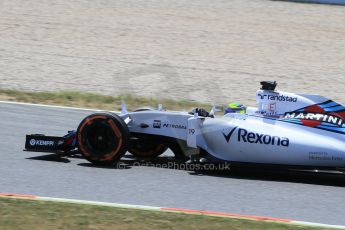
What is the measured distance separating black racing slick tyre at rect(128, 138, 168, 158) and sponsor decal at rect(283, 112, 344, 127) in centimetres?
167

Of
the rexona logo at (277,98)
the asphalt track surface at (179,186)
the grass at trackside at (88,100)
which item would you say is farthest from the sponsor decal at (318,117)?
the grass at trackside at (88,100)

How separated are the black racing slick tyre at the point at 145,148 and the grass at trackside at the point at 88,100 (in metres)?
3.65

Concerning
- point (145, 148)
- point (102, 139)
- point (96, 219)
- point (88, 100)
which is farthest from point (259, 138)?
point (88, 100)

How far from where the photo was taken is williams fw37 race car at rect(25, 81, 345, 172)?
8.03 m

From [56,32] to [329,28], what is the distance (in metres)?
7.42

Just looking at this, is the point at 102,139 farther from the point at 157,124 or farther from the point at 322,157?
the point at 322,157

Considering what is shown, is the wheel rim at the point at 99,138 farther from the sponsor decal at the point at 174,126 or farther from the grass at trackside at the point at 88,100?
the grass at trackside at the point at 88,100

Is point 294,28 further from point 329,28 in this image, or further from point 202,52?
point 202,52

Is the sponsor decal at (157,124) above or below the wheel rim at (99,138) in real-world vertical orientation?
above

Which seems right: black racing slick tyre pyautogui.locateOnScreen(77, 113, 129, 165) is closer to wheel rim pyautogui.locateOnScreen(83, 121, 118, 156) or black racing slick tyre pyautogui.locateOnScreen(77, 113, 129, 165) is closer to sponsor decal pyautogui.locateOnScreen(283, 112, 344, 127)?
wheel rim pyautogui.locateOnScreen(83, 121, 118, 156)

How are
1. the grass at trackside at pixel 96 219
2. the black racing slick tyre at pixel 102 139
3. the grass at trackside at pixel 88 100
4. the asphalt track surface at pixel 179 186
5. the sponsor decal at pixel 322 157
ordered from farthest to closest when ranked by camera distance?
the grass at trackside at pixel 88 100, the black racing slick tyre at pixel 102 139, the sponsor decal at pixel 322 157, the asphalt track surface at pixel 179 186, the grass at trackside at pixel 96 219

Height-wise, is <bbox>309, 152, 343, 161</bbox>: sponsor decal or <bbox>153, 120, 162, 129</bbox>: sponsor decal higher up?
<bbox>153, 120, 162, 129</bbox>: sponsor decal

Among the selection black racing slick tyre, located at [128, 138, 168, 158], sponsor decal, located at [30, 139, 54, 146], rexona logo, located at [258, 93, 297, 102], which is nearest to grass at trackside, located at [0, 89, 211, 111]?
black racing slick tyre, located at [128, 138, 168, 158]

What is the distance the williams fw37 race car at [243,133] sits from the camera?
8031mm
